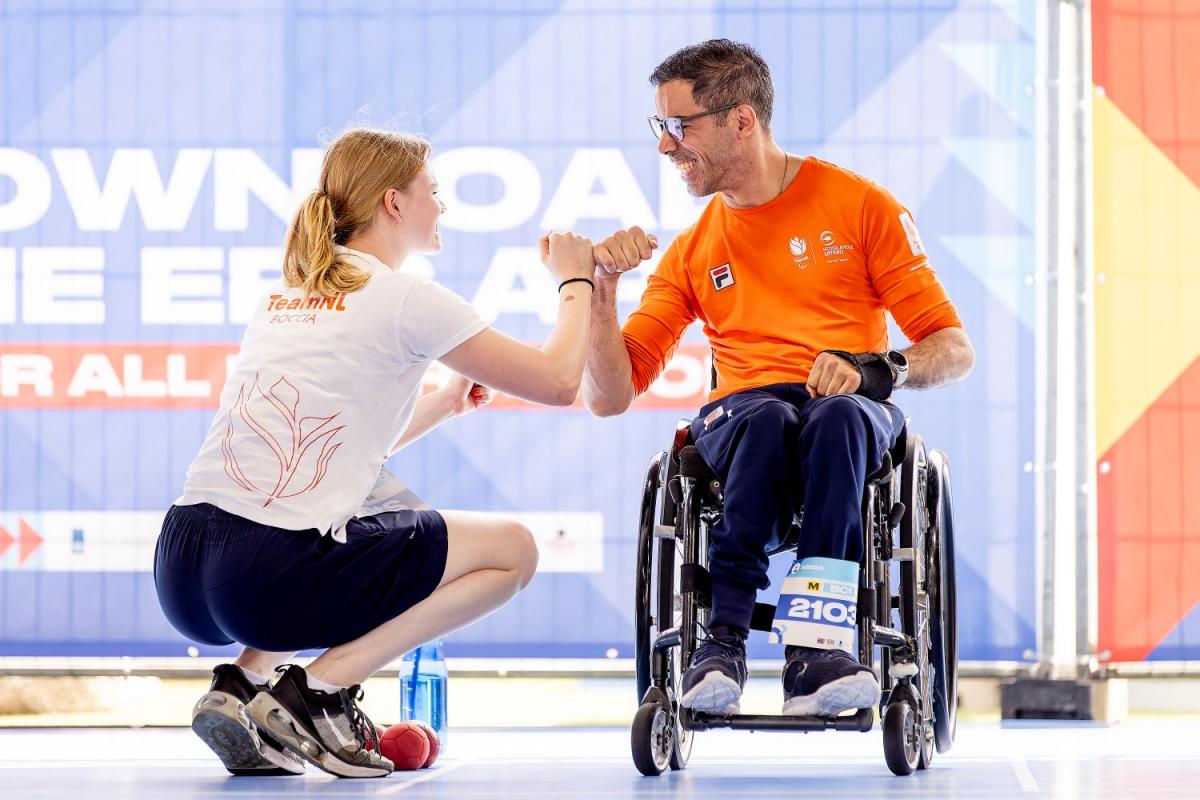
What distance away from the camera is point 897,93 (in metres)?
3.34

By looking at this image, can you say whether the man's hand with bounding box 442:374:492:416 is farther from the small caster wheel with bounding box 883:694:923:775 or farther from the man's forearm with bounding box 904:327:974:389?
the small caster wheel with bounding box 883:694:923:775

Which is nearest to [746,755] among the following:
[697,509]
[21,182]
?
[697,509]

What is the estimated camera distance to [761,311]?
245 centimetres

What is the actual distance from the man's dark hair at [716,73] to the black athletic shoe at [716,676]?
0.96 m

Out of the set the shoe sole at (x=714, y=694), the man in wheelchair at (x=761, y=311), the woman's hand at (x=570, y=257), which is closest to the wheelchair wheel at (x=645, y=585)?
the man in wheelchair at (x=761, y=311)

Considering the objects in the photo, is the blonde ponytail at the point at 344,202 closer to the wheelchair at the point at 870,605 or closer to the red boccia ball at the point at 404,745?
the wheelchair at the point at 870,605

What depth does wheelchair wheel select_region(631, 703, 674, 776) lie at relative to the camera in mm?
2104

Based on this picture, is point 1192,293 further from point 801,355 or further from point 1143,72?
point 801,355

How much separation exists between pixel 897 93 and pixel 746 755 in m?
1.62

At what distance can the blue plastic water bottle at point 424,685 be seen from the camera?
307cm

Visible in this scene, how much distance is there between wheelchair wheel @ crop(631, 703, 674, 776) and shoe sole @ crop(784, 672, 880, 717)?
0.76 ft

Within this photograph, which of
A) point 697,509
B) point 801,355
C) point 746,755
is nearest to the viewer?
point 697,509

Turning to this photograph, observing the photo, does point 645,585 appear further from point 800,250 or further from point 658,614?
point 800,250

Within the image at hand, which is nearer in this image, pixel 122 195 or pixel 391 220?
pixel 391 220
